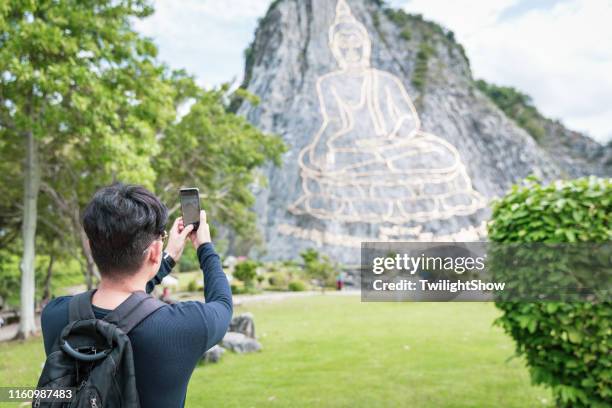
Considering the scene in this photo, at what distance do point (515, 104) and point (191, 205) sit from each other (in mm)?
42013

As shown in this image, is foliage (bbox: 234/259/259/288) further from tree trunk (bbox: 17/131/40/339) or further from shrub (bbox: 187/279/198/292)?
tree trunk (bbox: 17/131/40/339)

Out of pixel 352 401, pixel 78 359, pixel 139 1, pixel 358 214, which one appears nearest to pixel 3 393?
pixel 78 359

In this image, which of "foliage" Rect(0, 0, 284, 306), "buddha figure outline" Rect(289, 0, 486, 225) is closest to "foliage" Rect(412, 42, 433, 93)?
"buddha figure outline" Rect(289, 0, 486, 225)

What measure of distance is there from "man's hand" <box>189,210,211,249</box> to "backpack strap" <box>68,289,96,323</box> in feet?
1.30

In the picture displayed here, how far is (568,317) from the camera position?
346cm

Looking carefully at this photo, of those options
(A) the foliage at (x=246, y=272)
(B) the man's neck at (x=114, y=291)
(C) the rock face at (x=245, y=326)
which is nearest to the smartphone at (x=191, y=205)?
(B) the man's neck at (x=114, y=291)

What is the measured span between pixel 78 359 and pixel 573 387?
3442 millimetres

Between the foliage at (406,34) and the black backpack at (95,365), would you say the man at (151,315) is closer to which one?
the black backpack at (95,365)

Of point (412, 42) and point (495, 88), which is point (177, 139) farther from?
point (495, 88)

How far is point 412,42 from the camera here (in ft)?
115

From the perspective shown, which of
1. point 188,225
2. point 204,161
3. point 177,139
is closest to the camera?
point 188,225

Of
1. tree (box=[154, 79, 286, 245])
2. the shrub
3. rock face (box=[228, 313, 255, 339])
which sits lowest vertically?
the shrub

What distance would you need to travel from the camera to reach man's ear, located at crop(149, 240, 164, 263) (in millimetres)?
1584

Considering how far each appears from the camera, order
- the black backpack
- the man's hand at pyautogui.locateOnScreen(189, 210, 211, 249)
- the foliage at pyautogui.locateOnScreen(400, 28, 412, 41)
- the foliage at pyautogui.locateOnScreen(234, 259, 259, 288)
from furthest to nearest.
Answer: the foliage at pyautogui.locateOnScreen(400, 28, 412, 41), the foliage at pyautogui.locateOnScreen(234, 259, 259, 288), the man's hand at pyautogui.locateOnScreen(189, 210, 211, 249), the black backpack
